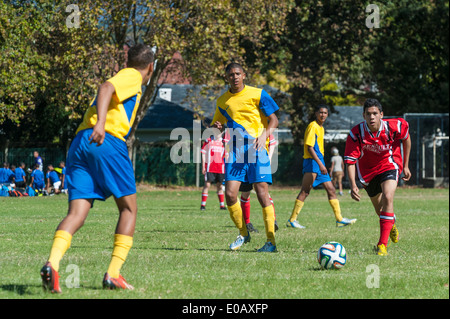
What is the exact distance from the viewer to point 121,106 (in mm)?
6156

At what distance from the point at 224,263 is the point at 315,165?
6.42 m

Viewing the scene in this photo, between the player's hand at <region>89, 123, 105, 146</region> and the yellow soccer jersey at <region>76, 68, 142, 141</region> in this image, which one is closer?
the player's hand at <region>89, 123, 105, 146</region>

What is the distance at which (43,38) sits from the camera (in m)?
27.3

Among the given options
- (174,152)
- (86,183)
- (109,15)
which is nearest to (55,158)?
(174,152)

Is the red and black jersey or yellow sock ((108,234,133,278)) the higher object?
the red and black jersey

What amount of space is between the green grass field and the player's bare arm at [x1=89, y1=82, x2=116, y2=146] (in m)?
1.23

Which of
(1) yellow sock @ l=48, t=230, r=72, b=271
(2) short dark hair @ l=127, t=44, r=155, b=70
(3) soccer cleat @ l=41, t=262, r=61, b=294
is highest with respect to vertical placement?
(2) short dark hair @ l=127, t=44, r=155, b=70

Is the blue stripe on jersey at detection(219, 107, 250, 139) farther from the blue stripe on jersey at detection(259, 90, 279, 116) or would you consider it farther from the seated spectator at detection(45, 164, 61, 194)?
the seated spectator at detection(45, 164, 61, 194)

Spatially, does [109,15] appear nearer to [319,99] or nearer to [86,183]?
[319,99]

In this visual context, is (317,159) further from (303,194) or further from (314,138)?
(303,194)

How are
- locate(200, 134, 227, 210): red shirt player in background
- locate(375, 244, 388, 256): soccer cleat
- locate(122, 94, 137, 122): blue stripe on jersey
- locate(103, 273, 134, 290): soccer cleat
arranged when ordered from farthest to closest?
locate(200, 134, 227, 210): red shirt player in background, locate(375, 244, 388, 256): soccer cleat, locate(122, 94, 137, 122): blue stripe on jersey, locate(103, 273, 134, 290): soccer cleat

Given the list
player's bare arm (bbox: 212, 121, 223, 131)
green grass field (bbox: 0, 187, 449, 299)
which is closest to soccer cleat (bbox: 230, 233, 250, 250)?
green grass field (bbox: 0, 187, 449, 299)

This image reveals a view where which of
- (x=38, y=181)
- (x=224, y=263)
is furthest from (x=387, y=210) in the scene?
(x=38, y=181)

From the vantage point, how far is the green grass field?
597cm
